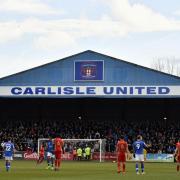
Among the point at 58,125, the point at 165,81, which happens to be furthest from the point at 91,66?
the point at 58,125

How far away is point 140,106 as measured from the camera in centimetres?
6956

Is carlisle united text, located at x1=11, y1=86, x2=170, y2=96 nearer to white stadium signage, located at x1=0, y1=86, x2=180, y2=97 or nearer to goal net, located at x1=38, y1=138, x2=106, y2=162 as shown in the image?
white stadium signage, located at x1=0, y1=86, x2=180, y2=97

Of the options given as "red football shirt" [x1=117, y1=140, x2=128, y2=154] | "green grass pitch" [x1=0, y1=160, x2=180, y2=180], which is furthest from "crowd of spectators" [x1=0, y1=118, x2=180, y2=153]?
"red football shirt" [x1=117, y1=140, x2=128, y2=154]

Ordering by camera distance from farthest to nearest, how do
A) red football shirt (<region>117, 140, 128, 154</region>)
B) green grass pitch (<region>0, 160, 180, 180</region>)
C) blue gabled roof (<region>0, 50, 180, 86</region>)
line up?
blue gabled roof (<region>0, 50, 180, 86</region>) < red football shirt (<region>117, 140, 128, 154</region>) < green grass pitch (<region>0, 160, 180, 180</region>)

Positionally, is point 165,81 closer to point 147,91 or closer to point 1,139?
point 147,91

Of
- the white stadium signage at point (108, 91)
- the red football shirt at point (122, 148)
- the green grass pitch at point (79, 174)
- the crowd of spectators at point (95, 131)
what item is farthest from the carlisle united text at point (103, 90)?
the red football shirt at point (122, 148)

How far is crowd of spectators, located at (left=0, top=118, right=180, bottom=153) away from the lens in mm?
63281

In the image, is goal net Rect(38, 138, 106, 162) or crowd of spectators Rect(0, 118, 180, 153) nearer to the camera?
goal net Rect(38, 138, 106, 162)

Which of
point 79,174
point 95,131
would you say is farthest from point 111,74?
point 79,174

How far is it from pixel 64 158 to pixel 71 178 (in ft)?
99.9

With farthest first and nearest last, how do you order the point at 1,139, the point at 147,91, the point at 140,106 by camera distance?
the point at 140,106 → the point at 1,139 → the point at 147,91

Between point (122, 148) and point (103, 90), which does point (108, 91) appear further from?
point (122, 148)

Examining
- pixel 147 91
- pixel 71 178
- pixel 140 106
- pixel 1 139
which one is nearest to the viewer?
pixel 71 178

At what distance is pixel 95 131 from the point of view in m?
66.9
